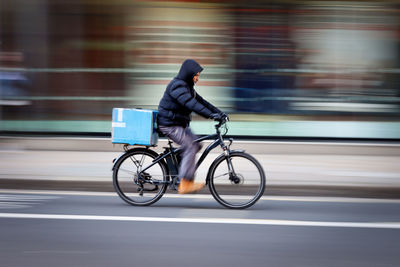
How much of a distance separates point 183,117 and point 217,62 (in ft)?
16.3

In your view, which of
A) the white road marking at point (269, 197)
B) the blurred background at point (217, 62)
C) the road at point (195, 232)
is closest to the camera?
the road at point (195, 232)

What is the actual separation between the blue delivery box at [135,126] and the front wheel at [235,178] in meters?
0.82

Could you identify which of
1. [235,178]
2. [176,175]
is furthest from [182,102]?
[235,178]

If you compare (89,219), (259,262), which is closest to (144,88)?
(89,219)

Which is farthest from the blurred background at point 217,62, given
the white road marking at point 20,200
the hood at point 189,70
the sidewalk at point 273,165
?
the hood at point 189,70

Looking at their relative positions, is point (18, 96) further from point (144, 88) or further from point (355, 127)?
point (355, 127)

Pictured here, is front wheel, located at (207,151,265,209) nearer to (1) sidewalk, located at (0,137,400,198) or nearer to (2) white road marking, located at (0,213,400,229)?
(2) white road marking, located at (0,213,400,229)

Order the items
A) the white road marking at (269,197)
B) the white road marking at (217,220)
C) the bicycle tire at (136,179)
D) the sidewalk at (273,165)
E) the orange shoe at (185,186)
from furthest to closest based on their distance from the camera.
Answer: the sidewalk at (273,165)
the white road marking at (269,197)
the bicycle tire at (136,179)
the orange shoe at (185,186)
the white road marking at (217,220)

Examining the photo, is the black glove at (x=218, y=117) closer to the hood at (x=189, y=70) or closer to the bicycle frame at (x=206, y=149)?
the bicycle frame at (x=206, y=149)

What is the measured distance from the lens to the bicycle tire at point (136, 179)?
259 inches

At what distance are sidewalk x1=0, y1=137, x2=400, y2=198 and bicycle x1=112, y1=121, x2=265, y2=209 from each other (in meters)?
A: 1.04

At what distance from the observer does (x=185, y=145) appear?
250 inches

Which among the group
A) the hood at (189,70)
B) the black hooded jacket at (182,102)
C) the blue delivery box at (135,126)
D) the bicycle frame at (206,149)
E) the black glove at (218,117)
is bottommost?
the bicycle frame at (206,149)

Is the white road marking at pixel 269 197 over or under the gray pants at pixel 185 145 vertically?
under
